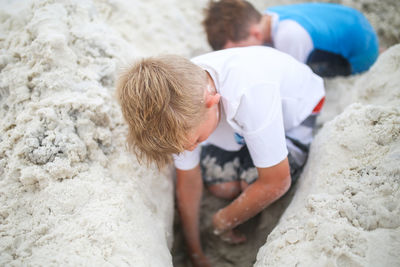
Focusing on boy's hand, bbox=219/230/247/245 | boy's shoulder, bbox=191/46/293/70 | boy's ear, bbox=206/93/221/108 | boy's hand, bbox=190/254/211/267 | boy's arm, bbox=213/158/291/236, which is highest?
boy's shoulder, bbox=191/46/293/70

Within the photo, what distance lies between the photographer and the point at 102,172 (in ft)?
3.40

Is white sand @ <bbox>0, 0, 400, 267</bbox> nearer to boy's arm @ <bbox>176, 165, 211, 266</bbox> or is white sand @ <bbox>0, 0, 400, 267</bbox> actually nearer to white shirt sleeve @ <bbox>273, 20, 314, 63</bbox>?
boy's arm @ <bbox>176, 165, 211, 266</bbox>

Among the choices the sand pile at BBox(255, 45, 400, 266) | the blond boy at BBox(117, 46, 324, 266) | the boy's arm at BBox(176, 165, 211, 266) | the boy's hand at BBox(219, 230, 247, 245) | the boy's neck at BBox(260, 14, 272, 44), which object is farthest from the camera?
the boy's neck at BBox(260, 14, 272, 44)

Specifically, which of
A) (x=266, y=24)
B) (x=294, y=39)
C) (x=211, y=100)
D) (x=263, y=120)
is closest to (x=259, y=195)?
(x=263, y=120)

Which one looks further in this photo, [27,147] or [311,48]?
[311,48]

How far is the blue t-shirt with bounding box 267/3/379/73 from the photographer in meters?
1.73

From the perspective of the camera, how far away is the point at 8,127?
1.02 meters

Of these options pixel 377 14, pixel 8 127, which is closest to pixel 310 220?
pixel 8 127

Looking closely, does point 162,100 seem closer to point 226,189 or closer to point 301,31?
point 226,189

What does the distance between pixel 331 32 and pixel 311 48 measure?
0.15 m

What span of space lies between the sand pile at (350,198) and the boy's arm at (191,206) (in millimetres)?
452

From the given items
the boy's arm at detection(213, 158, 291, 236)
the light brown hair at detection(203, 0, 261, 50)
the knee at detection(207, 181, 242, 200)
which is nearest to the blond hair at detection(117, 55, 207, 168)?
the boy's arm at detection(213, 158, 291, 236)

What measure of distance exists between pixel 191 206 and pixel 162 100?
2.32 ft

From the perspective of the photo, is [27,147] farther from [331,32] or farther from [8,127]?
[331,32]
